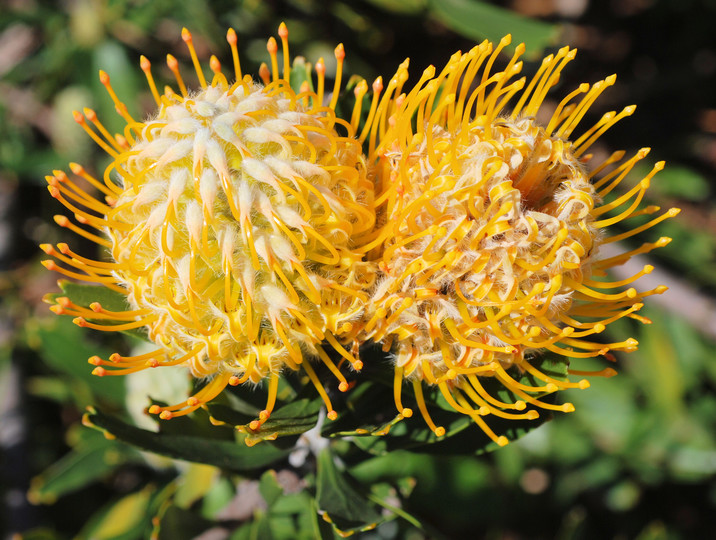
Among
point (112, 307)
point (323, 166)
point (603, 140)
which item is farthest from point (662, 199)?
point (112, 307)

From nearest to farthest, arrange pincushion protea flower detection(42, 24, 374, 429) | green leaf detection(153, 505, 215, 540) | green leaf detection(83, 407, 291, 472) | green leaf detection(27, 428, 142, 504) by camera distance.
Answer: pincushion protea flower detection(42, 24, 374, 429) → green leaf detection(83, 407, 291, 472) → green leaf detection(153, 505, 215, 540) → green leaf detection(27, 428, 142, 504)

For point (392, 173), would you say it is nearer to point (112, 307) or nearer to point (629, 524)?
point (112, 307)

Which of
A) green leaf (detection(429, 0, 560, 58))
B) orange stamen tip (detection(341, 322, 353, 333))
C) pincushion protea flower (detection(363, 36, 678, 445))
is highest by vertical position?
green leaf (detection(429, 0, 560, 58))

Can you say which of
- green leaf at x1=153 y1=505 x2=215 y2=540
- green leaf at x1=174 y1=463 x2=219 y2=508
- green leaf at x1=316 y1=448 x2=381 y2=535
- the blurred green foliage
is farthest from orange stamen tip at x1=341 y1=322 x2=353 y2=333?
green leaf at x1=174 y1=463 x2=219 y2=508

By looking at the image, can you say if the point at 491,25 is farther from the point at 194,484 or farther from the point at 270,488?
the point at 194,484

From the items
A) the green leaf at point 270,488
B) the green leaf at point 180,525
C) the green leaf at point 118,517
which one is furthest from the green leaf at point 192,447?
the green leaf at point 118,517

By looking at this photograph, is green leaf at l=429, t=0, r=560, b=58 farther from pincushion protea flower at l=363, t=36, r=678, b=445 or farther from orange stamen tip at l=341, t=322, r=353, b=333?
orange stamen tip at l=341, t=322, r=353, b=333
